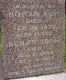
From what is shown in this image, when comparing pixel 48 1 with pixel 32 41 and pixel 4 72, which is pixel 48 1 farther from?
pixel 4 72

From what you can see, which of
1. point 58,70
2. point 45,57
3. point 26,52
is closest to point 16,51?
point 26,52

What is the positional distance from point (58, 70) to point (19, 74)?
2.08 ft

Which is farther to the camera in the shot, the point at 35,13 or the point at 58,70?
the point at 58,70

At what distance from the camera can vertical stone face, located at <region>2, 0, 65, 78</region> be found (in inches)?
174

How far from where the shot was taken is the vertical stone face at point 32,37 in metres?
4.43

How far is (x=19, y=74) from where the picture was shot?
4.61 meters

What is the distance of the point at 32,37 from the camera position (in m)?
4.56

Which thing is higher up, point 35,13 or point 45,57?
point 35,13

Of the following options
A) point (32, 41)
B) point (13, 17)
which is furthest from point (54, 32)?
point (13, 17)

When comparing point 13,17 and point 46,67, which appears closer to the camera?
point 13,17

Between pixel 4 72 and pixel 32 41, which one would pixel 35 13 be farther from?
pixel 4 72

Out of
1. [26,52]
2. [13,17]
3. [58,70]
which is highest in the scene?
[13,17]

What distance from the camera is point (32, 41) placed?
4.56 meters

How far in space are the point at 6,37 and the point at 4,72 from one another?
0.54 metres
